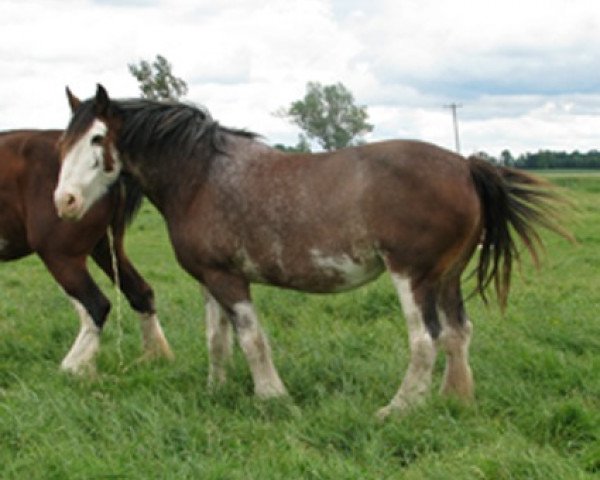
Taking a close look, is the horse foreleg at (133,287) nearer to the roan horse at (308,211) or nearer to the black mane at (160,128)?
the roan horse at (308,211)

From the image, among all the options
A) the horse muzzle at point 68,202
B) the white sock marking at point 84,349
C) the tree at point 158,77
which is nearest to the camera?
the horse muzzle at point 68,202

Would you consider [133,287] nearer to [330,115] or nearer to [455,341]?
[455,341]

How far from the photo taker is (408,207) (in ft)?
15.0

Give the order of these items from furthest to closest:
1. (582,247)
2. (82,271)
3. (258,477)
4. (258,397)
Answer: (582,247), (82,271), (258,397), (258,477)

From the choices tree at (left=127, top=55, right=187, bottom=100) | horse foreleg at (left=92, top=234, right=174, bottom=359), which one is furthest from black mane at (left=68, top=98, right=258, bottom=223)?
tree at (left=127, top=55, right=187, bottom=100)

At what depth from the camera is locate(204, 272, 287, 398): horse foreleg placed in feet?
16.4

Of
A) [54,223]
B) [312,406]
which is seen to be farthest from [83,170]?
[312,406]

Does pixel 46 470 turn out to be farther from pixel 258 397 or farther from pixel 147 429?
pixel 258 397

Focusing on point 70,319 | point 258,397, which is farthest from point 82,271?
point 258,397

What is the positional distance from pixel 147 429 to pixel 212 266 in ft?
3.66

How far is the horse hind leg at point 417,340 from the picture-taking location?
15.3 ft

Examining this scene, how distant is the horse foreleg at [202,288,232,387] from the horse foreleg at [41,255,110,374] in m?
0.91

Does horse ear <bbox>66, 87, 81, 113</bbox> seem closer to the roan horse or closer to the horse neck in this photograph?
the roan horse

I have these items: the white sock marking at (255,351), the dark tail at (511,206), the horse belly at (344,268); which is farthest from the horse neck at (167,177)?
the dark tail at (511,206)
